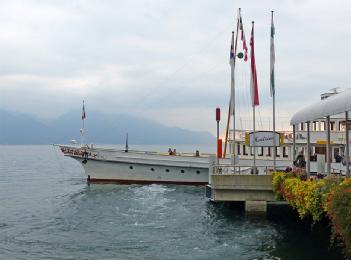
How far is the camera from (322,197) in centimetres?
1600

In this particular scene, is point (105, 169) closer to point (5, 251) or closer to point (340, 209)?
point (5, 251)

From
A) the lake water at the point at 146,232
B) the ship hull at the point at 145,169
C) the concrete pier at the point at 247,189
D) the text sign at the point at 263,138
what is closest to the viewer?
the lake water at the point at 146,232

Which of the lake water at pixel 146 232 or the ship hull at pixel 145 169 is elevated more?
the ship hull at pixel 145 169

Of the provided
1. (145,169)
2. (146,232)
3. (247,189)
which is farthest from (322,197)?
(145,169)

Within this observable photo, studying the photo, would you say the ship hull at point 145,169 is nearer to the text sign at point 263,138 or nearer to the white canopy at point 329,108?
the text sign at point 263,138

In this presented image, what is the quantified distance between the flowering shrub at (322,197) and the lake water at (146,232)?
5.70 feet

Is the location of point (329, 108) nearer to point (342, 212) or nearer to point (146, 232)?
point (342, 212)

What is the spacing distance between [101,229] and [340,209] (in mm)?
14421

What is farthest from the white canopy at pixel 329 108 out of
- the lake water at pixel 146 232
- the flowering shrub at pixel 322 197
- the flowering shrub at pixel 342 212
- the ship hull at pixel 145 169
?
the ship hull at pixel 145 169

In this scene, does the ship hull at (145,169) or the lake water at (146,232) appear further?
the ship hull at (145,169)

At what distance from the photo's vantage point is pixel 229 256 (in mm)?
17906

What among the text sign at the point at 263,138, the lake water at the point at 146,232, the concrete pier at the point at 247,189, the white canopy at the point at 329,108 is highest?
the white canopy at the point at 329,108

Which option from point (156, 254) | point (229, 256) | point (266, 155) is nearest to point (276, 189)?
point (229, 256)

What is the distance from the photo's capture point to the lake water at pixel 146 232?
1856cm
